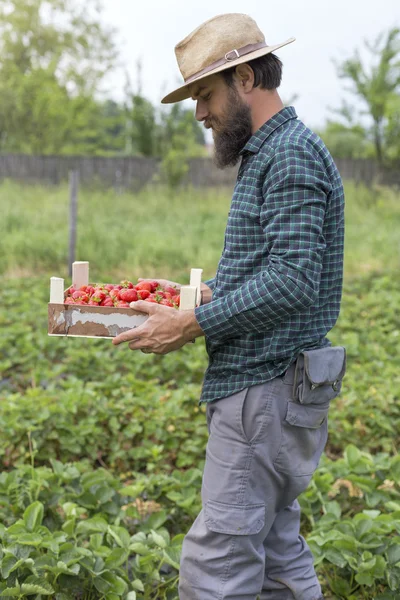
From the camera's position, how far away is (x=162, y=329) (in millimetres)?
2152

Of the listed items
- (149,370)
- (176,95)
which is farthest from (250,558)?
(149,370)

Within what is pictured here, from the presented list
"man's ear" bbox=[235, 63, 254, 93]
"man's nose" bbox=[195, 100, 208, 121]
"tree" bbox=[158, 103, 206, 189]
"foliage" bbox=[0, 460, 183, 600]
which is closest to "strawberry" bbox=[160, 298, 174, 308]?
"man's nose" bbox=[195, 100, 208, 121]

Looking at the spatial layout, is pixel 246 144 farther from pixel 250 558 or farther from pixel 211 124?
pixel 250 558

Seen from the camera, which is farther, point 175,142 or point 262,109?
point 175,142

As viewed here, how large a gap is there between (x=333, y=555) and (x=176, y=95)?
5.79ft

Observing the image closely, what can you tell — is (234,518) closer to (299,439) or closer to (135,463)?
(299,439)

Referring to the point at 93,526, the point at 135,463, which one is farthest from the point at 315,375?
the point at 135,463

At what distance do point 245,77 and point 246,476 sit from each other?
117 cm

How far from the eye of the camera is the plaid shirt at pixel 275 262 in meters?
1.99

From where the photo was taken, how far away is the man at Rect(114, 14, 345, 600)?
2.10 metres

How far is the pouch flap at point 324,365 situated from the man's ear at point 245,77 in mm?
802

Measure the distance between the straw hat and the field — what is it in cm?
165

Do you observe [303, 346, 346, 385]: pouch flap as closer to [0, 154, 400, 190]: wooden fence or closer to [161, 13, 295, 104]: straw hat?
[161, 13, 295, 104]: straw hat

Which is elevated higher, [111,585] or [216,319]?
[216,319]
